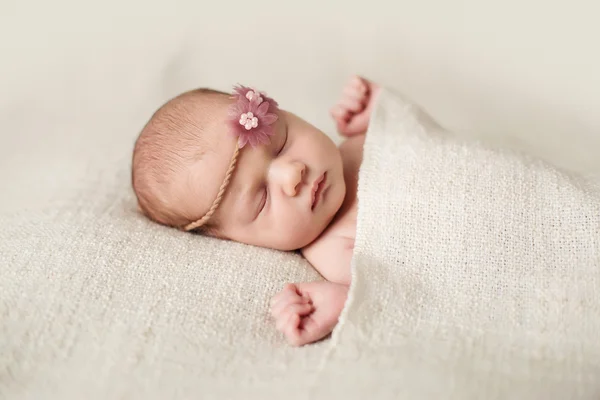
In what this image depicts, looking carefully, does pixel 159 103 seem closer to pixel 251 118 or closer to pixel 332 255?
pixel 251 118

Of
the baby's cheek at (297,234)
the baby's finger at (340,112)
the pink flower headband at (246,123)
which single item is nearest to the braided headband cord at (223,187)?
the pink flower headband at (246,123)

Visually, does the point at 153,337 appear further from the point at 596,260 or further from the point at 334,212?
the point at 596,260

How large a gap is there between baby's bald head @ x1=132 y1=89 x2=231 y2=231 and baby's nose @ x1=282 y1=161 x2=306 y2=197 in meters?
0.14

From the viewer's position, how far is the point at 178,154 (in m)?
1.10

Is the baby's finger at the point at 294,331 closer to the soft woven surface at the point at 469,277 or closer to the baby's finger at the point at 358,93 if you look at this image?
the soft woven surface at the point at 469,277

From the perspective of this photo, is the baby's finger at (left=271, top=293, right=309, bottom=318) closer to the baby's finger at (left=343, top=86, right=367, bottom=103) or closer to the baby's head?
the baby's head

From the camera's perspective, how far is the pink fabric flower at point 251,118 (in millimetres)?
1080

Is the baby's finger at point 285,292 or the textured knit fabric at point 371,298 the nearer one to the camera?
the textured knit fabric at point 371,298

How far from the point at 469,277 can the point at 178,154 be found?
1.76ft

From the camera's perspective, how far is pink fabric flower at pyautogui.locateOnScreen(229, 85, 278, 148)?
3.54 ft

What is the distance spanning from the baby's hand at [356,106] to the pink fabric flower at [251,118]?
30 cm

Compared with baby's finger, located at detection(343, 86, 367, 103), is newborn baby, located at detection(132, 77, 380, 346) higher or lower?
lower

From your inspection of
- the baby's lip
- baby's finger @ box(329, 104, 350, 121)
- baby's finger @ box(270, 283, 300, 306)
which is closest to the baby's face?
the baby's lip

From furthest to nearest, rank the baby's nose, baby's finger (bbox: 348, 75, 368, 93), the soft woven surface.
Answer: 1. baby's finger (bbox: 348, 75, 368, 93)
2. the baby's nose
3. the soft woven surface
